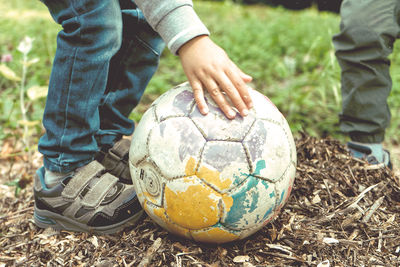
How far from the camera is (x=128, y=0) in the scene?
2215 millimetres

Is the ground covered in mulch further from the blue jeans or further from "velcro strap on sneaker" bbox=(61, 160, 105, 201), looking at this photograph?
the blue jeans

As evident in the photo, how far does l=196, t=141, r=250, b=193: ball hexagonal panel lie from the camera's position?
5.07 ft

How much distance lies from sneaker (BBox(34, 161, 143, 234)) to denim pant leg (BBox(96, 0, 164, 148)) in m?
0.36

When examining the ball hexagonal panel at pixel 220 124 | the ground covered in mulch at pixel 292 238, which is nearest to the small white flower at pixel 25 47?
the ground covered in mulch at pixel 292 238

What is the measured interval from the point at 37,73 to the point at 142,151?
2.82 m

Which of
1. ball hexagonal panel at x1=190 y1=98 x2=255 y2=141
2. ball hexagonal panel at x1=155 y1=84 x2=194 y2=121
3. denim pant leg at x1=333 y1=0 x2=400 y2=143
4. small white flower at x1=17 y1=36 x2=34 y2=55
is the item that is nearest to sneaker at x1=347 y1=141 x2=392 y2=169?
denim pant leg at x1=333 y1=0 x2=400 y2=143

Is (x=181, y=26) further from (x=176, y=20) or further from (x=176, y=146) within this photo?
(x=176, y=146)

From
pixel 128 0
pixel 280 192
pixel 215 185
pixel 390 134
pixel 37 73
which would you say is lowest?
pixel 390 134

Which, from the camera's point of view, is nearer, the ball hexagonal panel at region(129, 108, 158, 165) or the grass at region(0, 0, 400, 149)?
the ball hexagonal panel at region(129, 108, 158, 165)

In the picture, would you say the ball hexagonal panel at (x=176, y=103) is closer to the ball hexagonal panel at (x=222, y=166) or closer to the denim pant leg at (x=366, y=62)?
the ball hexagonal panel at (x=222, y=166)

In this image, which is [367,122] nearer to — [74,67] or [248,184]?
[248,184]

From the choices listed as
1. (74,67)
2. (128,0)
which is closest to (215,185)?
(74,67)

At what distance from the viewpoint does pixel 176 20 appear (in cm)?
160

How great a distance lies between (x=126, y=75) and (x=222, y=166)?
110 centimetres
